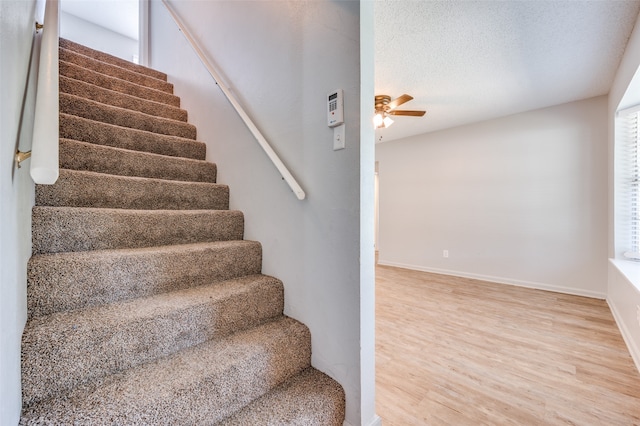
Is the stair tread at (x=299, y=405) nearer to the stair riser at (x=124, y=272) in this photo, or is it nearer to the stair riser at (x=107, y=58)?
the stair riser at (x=124, y=272)

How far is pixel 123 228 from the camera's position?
1432 millimetres

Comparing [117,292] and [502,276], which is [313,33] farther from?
[502,276]

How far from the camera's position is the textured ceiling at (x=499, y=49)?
6.12ft

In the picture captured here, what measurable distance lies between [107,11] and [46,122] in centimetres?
501

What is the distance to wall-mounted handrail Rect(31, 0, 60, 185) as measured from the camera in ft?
2.14

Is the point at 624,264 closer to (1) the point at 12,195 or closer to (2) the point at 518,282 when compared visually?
(2) the point at 518,282

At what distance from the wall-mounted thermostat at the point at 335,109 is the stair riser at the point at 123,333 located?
3.07 feet

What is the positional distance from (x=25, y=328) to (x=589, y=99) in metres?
5.32

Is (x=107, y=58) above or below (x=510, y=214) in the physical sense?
above

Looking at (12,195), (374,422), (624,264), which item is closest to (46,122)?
(12,195)

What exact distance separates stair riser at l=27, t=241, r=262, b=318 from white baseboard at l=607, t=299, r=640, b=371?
2832 mm

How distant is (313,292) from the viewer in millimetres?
1379

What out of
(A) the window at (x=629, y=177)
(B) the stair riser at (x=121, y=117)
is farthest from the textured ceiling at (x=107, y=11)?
(A) the window at (x=629, y=177)

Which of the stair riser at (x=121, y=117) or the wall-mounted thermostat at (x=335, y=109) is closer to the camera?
the wall-mounted thermostat at (x=335, y=109)
